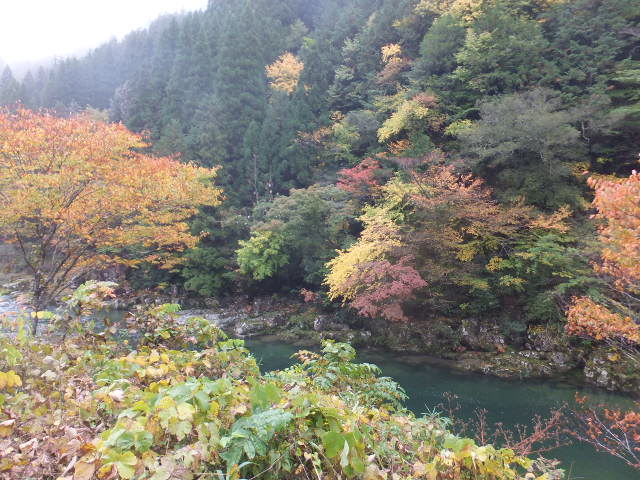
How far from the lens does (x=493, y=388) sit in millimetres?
8438

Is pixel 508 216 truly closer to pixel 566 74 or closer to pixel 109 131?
pixel 566 74

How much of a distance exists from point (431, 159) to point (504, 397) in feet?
23.6

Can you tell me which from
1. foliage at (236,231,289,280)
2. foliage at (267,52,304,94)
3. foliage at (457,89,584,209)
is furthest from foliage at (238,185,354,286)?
foliage at (267,52,304,94)

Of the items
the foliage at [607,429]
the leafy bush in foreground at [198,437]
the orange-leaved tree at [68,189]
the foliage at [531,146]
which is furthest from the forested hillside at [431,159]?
the orange-leaved tree at [68,189]

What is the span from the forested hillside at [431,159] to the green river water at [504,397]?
1.66 metres

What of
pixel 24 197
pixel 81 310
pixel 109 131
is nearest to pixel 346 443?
pixel 81 310

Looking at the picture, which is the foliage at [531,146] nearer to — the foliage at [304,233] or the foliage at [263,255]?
the foliage at [304,233]

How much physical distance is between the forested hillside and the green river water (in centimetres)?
166

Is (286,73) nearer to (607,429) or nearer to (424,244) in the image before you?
(424,244)

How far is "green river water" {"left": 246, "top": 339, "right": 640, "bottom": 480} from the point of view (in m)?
5.45

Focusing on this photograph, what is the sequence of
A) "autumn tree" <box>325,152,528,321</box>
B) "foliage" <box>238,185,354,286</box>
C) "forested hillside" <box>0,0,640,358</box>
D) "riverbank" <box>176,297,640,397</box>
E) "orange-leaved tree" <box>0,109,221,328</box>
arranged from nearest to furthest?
"orange-leaved tree" <box>0,109,221,328</box>
"riverbank" <box>176,297,640,397</box>
"autumn tree" <box>325,152,528,321</box>
"forested hillside" <box>0,0,640,358</box>
"foliage" <box>238,185,354,286</box>

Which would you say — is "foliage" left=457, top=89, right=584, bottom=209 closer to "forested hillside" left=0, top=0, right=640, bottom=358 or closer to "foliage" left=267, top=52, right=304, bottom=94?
"forested hillside" left=0, top=0, right=640, bottom=358

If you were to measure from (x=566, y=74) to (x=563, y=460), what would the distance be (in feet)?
39.2

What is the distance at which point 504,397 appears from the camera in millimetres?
7973
